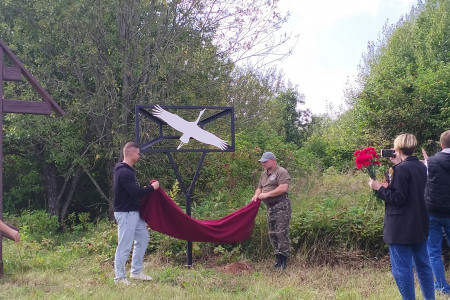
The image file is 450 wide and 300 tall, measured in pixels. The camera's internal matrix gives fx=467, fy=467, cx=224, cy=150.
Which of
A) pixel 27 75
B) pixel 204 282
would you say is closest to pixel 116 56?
pixel 27 75

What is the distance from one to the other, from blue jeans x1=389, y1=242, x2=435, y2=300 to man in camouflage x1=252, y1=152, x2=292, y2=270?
2456 millimetres

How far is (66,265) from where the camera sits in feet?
24.3

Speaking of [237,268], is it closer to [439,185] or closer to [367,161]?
[367,161]

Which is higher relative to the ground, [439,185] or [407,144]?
[407,144]

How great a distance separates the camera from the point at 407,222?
4.62m

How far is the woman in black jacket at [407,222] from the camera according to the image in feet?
15.1

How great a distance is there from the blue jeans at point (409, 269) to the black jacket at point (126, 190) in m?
3.22

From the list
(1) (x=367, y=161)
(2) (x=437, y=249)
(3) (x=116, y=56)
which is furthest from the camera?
(3) (x=116, y=56)

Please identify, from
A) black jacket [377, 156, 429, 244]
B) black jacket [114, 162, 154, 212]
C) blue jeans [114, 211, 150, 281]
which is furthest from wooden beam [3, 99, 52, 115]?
black jacket [377, 156, 429, 244]

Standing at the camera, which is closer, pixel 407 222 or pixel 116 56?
pixel 407 222

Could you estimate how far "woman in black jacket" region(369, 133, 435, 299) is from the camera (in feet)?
15.1

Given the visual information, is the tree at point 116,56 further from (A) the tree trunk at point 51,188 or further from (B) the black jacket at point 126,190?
(B) the black jacket at point 126,190

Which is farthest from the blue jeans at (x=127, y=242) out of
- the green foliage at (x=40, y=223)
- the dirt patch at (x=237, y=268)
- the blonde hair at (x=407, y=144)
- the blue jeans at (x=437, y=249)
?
the green foliage at (x=40, y=223)

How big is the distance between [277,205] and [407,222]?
2.74 metres
